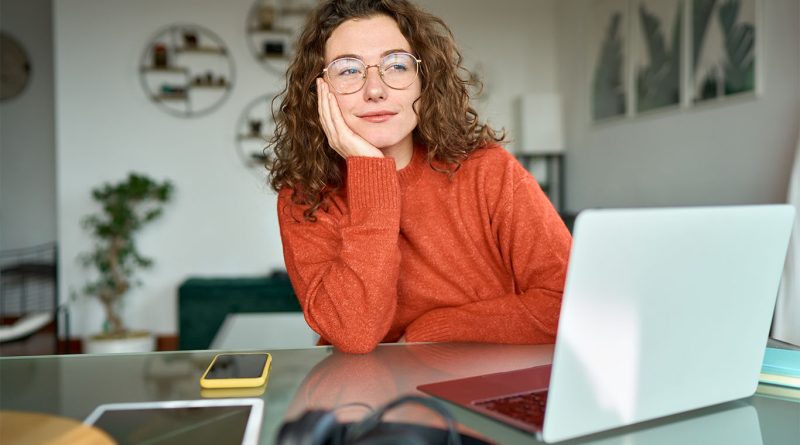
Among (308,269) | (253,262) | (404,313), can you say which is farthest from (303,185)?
(253,262)

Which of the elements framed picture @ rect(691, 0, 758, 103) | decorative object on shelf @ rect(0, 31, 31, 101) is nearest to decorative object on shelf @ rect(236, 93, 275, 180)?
decorative object on shelf @ rect(0, 31, 31, 101)

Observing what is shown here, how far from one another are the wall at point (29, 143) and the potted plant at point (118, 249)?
169cm

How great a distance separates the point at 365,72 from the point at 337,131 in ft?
0.40

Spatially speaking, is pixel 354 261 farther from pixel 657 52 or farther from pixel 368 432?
pixel 657 52

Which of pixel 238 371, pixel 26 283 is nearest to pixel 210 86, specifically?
pixel 26 283

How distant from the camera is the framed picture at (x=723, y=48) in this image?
108 inches

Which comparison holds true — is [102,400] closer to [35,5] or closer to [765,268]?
[765,268]

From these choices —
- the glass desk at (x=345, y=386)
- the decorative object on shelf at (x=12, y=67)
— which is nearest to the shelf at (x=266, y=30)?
the decorative object on shelf at (x=12, y=67)

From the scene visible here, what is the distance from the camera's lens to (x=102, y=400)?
28.2 inches

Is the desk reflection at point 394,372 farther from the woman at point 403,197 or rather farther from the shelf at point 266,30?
the shelf at point 266,30

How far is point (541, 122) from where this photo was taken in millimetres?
4469

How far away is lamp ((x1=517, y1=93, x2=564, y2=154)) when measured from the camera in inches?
176

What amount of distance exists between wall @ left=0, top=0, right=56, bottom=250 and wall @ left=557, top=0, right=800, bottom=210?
436 centimetres

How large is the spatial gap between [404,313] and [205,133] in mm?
3470
